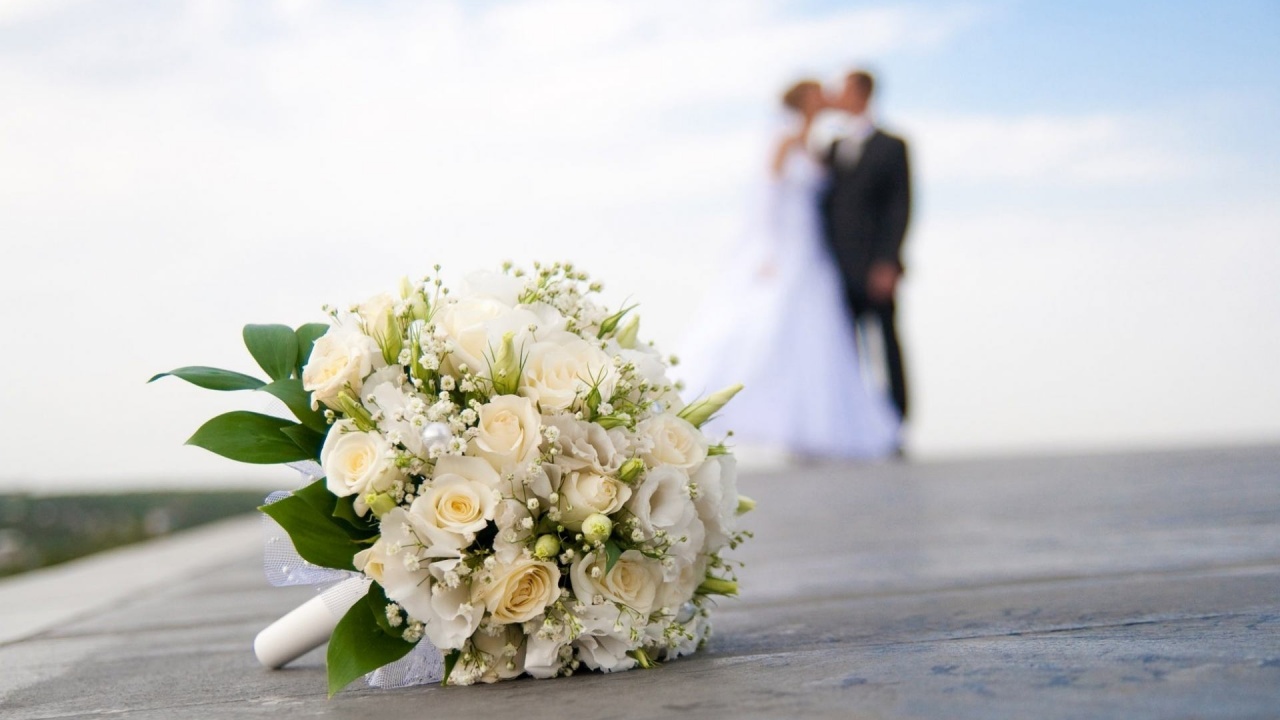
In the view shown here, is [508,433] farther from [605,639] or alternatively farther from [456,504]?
[605,639]

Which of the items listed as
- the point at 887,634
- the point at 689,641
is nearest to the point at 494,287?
the point at 689,641

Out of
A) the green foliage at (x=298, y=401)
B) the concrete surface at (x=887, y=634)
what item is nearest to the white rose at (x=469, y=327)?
the green foliage at (x=298, y=401)

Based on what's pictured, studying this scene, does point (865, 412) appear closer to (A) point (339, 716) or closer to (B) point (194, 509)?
(B) point (194, 509)

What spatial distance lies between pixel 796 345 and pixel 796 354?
0.07 m

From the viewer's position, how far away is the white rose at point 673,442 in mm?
A: 1643

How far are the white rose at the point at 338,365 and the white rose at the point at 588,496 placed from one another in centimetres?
32

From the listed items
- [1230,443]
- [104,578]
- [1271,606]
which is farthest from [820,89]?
[1271,606]

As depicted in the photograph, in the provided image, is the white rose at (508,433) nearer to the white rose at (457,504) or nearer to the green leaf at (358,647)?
the white rose at (457,504)

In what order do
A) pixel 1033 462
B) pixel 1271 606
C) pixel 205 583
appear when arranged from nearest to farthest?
pixel 1271 606, pixel 205 583, pixel 1033 462

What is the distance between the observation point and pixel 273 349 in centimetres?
175

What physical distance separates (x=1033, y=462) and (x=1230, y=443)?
2285 mm

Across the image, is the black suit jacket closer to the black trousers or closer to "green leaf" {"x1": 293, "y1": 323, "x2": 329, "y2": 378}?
the black trousers

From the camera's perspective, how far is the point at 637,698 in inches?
57.2

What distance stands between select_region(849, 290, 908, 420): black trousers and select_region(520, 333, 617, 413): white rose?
7.81 m
